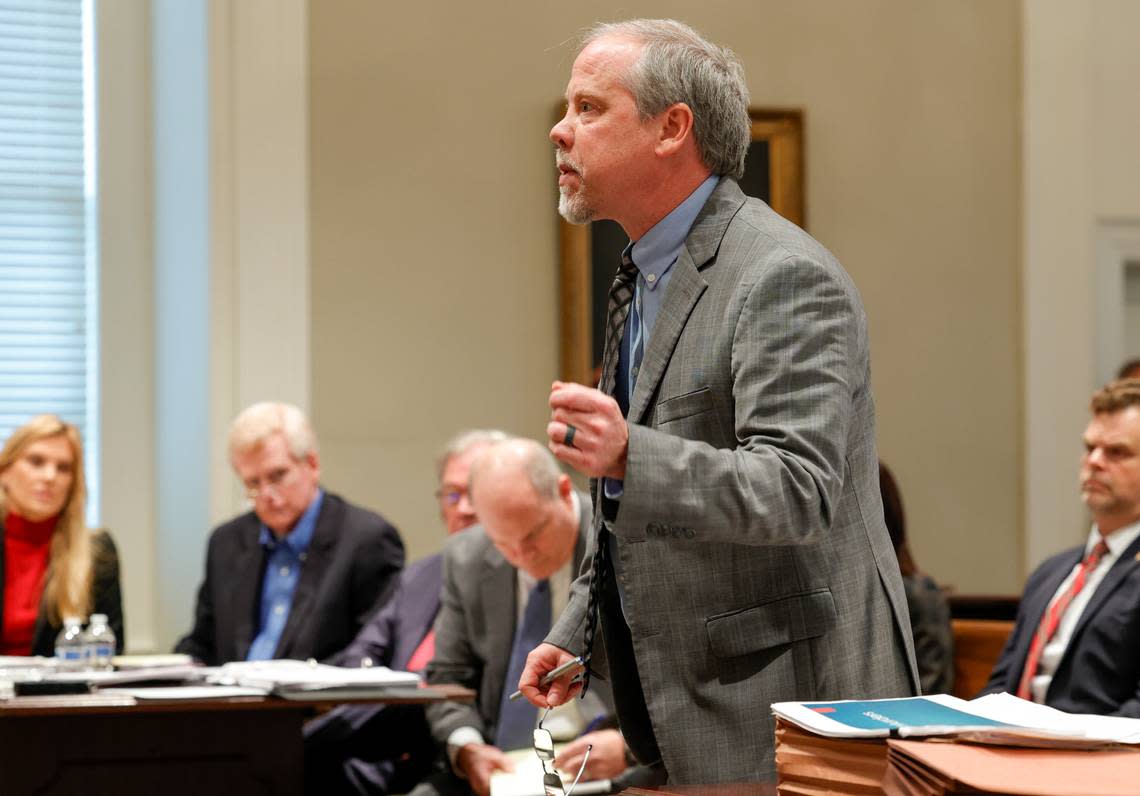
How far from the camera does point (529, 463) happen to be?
3.87 m

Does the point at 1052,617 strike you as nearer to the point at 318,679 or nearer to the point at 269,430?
the point at 318,679

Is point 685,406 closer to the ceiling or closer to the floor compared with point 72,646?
closer to the ceiling

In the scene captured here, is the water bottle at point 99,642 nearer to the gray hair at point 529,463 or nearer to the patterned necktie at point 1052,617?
the gray hair at point 529,463

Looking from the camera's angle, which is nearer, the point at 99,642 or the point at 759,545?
the point at 759,545

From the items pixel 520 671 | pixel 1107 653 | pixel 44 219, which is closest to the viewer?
pixel 1107 653

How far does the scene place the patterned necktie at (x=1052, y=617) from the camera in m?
4.10

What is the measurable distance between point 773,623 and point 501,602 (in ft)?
7.31

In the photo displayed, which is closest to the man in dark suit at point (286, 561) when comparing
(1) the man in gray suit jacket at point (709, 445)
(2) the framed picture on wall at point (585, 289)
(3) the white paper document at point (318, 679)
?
(3) the white paper document at point (318, 679)

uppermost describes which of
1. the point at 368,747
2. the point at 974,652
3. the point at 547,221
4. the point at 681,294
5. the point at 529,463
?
the point at 547,221

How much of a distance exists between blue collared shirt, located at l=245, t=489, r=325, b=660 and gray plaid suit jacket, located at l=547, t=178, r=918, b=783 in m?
2.95

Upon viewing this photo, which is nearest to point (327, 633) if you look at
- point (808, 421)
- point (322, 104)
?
point (322, 104)

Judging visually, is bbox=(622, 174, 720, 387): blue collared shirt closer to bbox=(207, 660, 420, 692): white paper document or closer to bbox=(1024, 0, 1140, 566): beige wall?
bbox=(207, 660, 420, 692): white paper document

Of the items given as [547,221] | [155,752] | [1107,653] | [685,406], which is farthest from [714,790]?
[547,221]

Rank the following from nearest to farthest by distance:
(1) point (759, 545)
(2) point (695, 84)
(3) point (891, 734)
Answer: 1. (3) point (891, 734)
2. (1) point (759, 545)
3. (2) point (695, 84)
